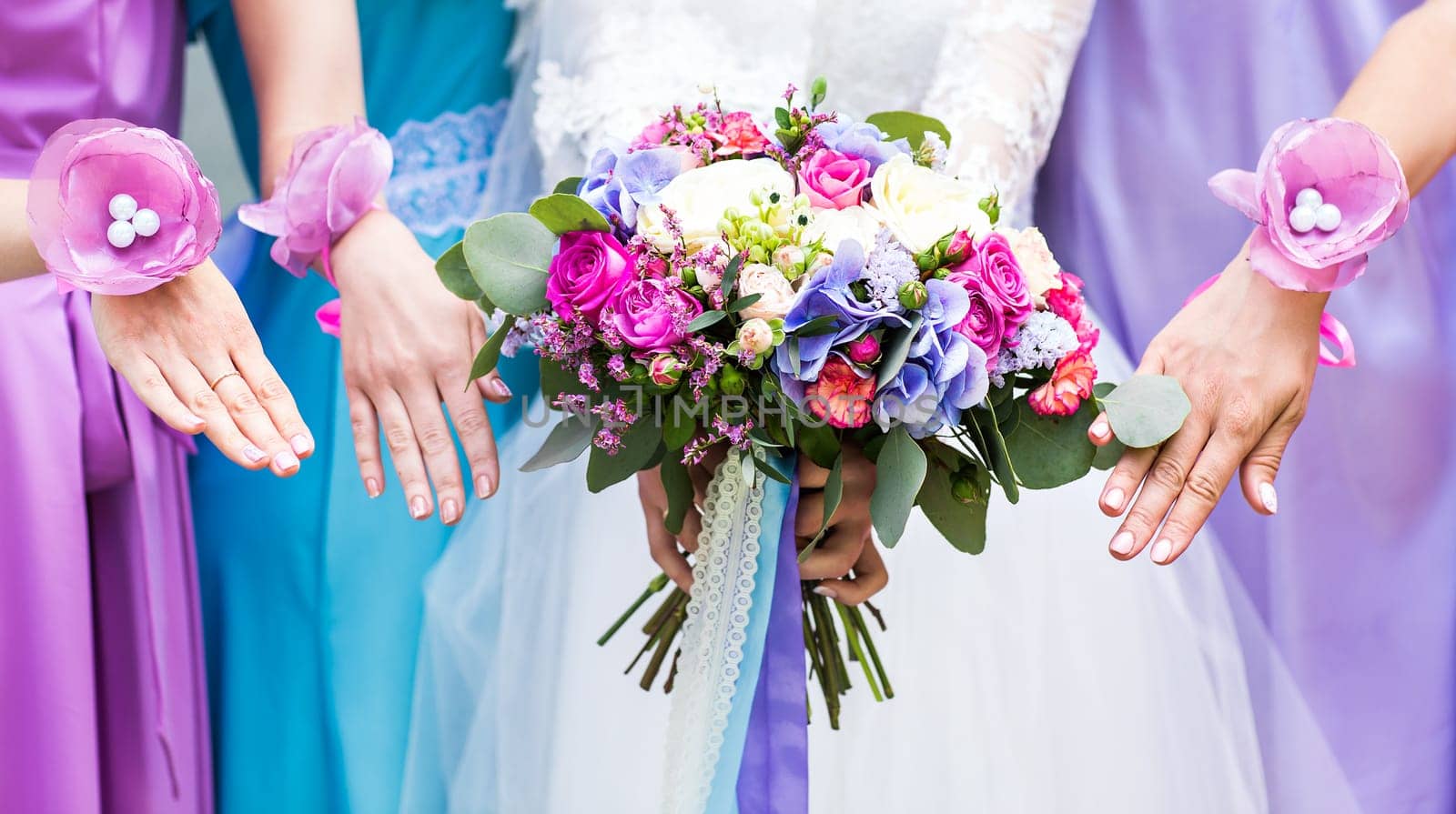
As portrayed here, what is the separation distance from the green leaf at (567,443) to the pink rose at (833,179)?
26cm

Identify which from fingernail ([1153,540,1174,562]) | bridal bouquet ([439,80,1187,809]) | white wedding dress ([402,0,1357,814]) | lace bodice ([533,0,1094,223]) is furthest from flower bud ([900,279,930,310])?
lace bodice ([533,0,1094,223])

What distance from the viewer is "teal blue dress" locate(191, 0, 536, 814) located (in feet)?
3.90

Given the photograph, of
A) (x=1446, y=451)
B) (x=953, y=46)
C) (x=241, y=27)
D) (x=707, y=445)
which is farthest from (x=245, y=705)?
(x=1446, y=451)

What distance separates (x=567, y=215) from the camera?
2.81 feet

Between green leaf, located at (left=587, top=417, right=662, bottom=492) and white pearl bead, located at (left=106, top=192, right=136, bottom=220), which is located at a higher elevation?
white pearl bead, located at (left=106, top=192, right=136, bottom=220)

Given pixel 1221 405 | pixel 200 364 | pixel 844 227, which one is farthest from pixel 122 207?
pixel 1221 405

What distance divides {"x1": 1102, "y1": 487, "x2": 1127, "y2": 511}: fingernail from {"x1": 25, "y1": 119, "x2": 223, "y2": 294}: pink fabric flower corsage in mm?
781

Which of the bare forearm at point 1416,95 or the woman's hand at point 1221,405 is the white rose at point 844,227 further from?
the bare forearm at point 1416,95

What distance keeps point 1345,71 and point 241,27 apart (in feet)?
4.43

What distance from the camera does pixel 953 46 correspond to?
4.63 feet

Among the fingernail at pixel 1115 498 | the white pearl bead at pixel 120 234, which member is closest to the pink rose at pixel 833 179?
the fingernail at pixel 1115 498

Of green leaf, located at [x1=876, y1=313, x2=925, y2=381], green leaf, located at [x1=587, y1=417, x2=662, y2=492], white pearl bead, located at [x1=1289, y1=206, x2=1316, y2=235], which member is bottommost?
green leaf, located at [x1=587, y1=417, x2=662, y2=492]

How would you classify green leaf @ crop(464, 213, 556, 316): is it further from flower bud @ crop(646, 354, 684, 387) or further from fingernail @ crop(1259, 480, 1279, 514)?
fingernail @ crop(1259, 480, 1279, 514)

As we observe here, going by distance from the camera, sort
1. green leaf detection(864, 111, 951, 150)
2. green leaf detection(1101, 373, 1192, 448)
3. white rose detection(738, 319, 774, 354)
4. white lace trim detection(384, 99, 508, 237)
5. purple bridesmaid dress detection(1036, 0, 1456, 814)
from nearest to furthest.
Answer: white rose detection(738, 319, 774, 354)
green leaf detection(1101, 373, 1192, 448)
green leaf detection(864, 111, 951, 150)
purple bridesmaid dress detection(1036, 0, 1456, 814)
white lace trim detection(384, 99, 508, 237)
